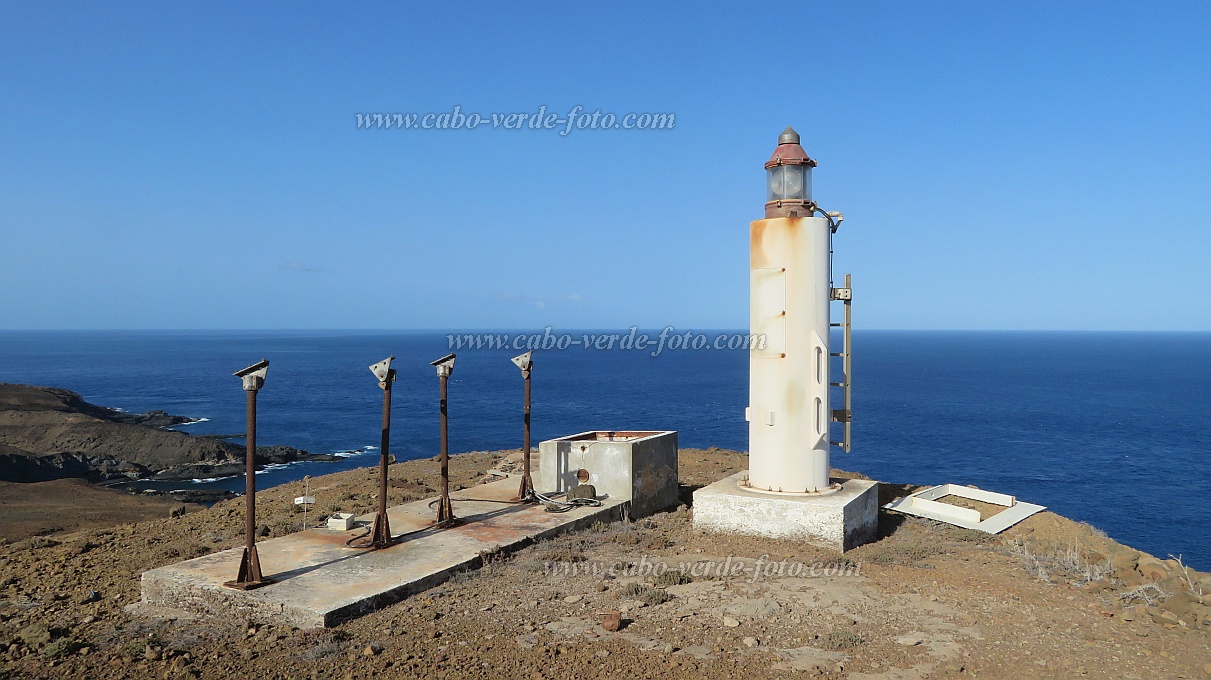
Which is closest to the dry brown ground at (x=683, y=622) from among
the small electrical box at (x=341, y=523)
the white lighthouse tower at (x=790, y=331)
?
the white lighthouse tower at (x=790, y=331)

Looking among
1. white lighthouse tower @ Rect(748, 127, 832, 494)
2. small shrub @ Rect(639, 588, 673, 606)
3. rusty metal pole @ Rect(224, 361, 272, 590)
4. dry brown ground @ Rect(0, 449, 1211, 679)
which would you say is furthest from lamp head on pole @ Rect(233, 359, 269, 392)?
white lighthouse tower @ Rect(748, 127, 832, 494)

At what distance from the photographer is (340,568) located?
30.2ft

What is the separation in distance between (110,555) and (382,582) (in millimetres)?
5177

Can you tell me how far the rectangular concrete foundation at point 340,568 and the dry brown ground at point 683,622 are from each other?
0.21 metres

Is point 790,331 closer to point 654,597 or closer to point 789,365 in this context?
point 789,365

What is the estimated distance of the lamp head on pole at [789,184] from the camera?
1164 centimetres

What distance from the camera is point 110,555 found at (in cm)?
1091

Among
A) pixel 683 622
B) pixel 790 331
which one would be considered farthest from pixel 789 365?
pixel 683 622

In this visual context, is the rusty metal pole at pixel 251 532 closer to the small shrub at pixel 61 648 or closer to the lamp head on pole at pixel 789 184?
the small shrub at pixel 61 648

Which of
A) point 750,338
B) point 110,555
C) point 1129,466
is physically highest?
point 750,338

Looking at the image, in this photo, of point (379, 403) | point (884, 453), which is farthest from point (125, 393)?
point (884, 453)

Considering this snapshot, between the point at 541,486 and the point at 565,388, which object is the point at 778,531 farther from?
the point at 565,388

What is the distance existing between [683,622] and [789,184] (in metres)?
6.94

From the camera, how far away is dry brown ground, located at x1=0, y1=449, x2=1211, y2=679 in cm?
679
